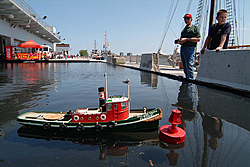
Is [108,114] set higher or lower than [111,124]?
higher

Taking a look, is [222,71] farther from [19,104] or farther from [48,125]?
[19,104]

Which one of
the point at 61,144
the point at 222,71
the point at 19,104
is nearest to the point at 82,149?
the point at 61,144

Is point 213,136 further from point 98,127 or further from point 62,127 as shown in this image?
point 62,127

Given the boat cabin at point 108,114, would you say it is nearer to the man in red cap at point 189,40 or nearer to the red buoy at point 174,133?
the red buoy at point 174,133

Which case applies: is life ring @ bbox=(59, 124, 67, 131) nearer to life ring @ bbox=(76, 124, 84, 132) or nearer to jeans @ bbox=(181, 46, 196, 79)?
life ring @ bbox=(76, 124, 84, 132)

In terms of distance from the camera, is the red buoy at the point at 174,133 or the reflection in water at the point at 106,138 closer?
the reflection in water at the point at 106,138

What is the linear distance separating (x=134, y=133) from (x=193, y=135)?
1416mm

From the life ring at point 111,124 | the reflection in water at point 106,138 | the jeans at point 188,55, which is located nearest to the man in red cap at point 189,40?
the jeans at point 188,55

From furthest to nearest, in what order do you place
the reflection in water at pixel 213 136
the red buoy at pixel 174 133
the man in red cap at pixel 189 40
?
the man in red cap at pixel 189 40
the red buoy at pixel 174 133
the reflection in water at pixel 213 136

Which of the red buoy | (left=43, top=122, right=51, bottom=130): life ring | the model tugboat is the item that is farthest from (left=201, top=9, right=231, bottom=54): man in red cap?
(left=43, top=122, right=51, bottom=130): life ring

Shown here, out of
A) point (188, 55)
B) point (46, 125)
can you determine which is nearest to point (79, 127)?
point (46, 125)

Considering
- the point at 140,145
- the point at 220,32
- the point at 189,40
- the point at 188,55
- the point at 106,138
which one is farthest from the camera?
the point at 188,55

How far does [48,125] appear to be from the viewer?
436cm

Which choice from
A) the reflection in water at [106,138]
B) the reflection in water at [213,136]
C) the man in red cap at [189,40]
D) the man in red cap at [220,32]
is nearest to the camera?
the reflection in water at [213,136]
